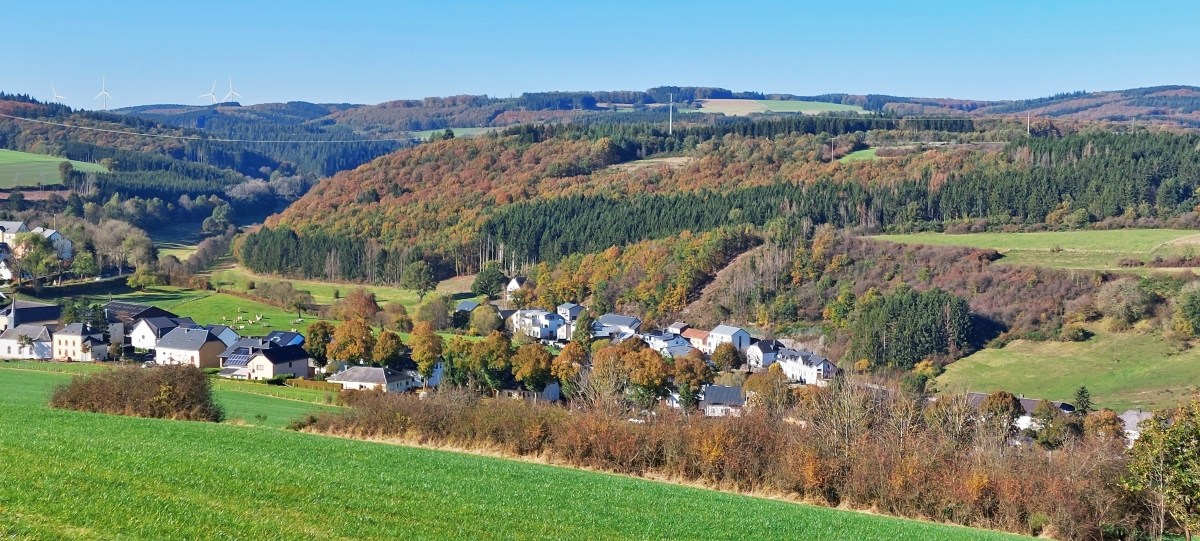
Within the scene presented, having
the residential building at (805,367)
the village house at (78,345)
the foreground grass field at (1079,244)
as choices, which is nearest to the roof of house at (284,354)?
the village house at (78,345)

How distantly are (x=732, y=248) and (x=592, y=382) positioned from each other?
119 feet

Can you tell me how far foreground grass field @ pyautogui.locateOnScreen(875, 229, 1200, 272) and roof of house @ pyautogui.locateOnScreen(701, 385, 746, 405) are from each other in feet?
80.8

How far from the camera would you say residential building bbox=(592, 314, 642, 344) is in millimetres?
60469

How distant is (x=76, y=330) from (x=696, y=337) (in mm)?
32112

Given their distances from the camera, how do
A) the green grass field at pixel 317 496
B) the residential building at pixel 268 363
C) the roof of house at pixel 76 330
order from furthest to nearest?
the roof of house at pixel 76 330
the residential building at pixel 268 363
the green grass field at pixel 317 496

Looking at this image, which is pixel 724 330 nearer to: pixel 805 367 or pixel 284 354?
pixel 805 367

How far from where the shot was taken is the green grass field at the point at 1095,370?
4172 cm

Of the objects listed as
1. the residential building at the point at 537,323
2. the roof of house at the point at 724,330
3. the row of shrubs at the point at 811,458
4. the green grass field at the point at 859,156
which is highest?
the green grass field at the point at 859,156

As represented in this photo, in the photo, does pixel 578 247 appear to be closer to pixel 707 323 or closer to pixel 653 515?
pixel 707 323

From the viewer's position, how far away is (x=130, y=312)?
188 ft

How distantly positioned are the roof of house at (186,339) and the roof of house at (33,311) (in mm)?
9574

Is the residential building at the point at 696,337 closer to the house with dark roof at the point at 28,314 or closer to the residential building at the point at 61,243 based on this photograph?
the house with dark roof at the point at 28,314

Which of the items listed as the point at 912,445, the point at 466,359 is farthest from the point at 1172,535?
the point at 466,359

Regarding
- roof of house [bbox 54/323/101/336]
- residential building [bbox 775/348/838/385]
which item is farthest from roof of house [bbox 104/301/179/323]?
residential building [bbox 775/348/838/385]
